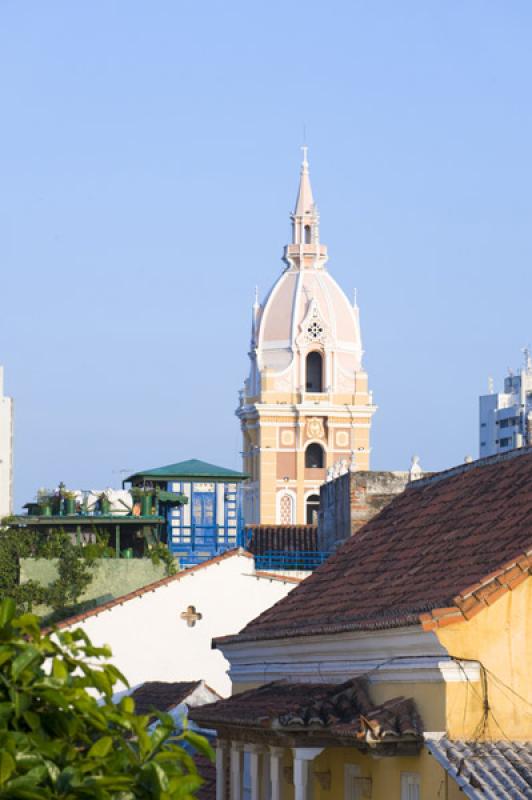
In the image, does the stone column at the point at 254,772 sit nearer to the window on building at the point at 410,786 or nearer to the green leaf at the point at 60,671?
the window on building at the point at 410,786

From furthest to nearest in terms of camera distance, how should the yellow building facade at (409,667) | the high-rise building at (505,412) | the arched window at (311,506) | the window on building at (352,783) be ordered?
the high-rise building at (505,412)
the arched window at (311,506)
the window on building at (352,783)
the yellow building facade at (409,667)

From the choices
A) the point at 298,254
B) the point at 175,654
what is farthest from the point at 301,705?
the point at 298,254

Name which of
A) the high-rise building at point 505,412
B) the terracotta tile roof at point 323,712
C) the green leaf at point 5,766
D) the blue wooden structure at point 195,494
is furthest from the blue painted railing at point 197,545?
the high-rise building at point 505,412

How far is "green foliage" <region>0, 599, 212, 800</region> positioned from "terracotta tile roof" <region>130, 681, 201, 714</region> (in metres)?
20.7

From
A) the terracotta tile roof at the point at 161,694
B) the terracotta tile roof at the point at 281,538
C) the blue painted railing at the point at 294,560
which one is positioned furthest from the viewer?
the terracotta tile roof at the point at 281,538

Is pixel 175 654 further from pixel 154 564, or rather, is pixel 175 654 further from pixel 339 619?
pixel 339 619

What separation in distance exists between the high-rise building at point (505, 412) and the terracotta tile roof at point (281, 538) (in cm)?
11966

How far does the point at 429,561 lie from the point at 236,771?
383 cm

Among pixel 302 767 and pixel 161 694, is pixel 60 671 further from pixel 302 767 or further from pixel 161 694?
pixel 161 694

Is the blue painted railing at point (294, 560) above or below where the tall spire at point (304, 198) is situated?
below

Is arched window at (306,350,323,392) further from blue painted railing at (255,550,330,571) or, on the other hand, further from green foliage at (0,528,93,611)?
green foliage at (0,528,93,611)

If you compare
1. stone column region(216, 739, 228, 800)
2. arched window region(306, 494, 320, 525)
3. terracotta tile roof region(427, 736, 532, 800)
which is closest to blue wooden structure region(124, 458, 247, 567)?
stone column region(216, 739, 228, 800)

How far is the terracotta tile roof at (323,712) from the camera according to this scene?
16125 mm

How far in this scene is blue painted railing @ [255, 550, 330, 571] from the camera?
4478cm
